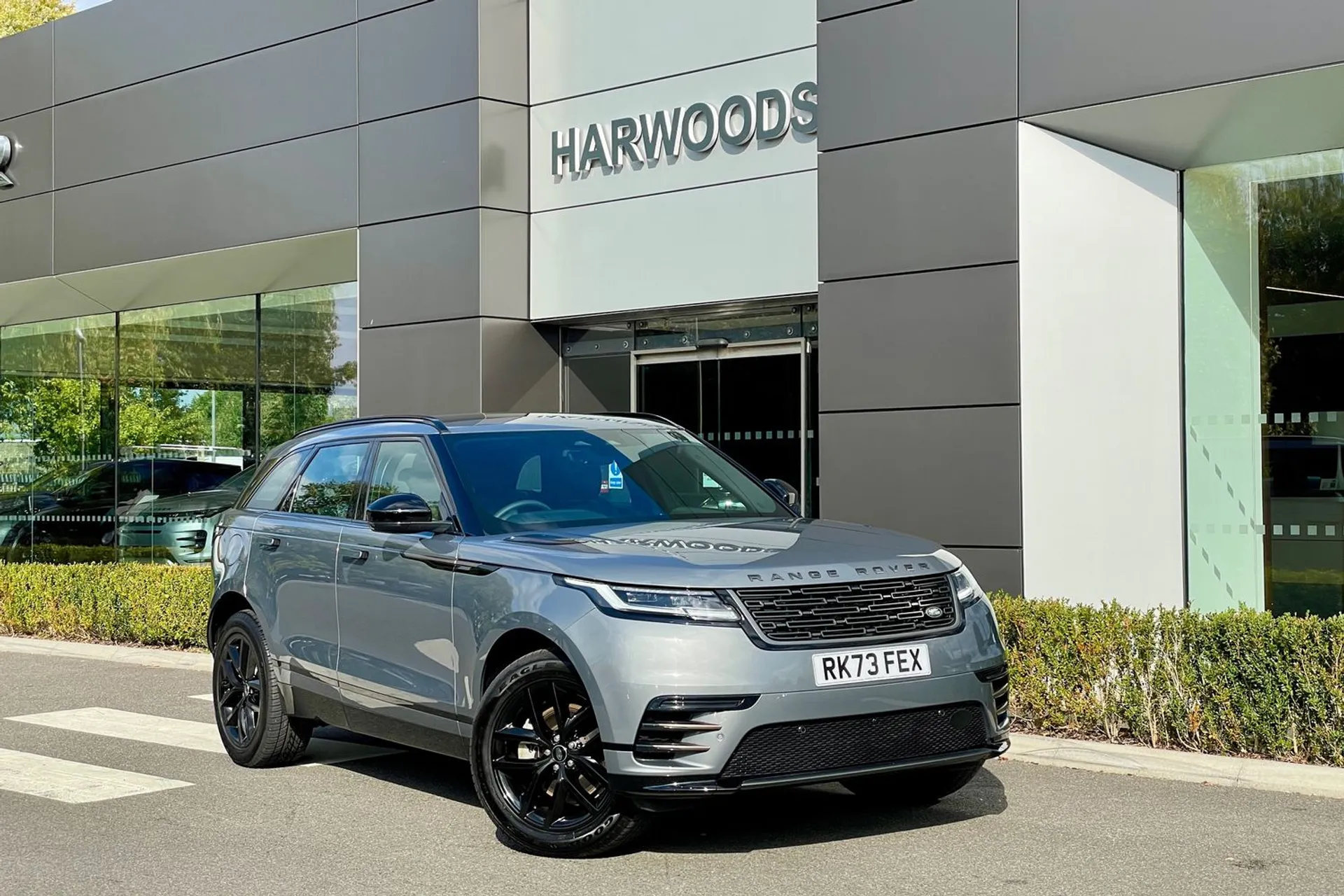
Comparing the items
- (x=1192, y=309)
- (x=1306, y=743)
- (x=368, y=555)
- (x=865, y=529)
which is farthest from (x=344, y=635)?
(x=1192, y=309)

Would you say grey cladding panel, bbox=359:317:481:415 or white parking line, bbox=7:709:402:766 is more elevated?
grey cladding panel, bbox=359:317:481:415

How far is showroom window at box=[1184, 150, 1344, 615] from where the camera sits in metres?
11.0

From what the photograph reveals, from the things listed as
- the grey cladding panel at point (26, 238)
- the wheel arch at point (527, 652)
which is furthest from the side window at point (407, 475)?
the grey cladding panel at point (26, 238)

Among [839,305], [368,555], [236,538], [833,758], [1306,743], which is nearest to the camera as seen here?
[833,758]

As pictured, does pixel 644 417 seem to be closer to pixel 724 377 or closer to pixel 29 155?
pixel 724 377

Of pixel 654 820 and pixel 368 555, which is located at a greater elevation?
pixel 368 555

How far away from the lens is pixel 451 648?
669 cm

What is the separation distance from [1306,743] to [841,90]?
5914 mm

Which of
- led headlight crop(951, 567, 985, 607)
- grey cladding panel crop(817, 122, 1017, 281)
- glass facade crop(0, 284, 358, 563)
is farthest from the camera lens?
glass facade crop(0, 284, 358, 563)

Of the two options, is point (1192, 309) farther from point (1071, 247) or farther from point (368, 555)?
point (368, 555)

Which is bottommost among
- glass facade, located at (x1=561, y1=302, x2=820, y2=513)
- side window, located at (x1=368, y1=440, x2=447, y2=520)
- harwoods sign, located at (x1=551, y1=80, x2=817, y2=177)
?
side window, located at (x1=368, y1=440, x2=447, y2=520)

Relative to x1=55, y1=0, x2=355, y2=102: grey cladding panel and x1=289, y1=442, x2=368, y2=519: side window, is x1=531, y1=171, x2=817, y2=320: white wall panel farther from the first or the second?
x1=289, y1=442, x2=368, y2=519: side window

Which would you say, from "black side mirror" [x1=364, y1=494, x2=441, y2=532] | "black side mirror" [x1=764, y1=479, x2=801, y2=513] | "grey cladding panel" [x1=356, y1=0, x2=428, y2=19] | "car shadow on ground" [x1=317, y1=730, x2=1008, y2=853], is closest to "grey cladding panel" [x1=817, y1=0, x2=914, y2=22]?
"black side mirror" [x1=764, y1=479, x2=801, y2=513]

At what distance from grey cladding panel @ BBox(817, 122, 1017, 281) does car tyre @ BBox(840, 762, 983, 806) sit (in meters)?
4.82
